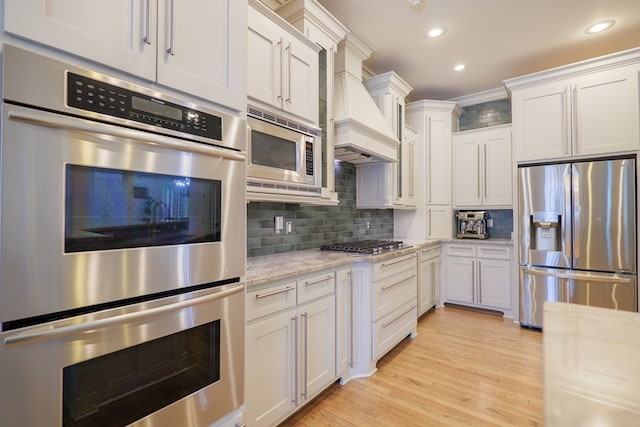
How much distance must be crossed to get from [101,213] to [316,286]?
4.26 feet

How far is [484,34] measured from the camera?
3016 mm

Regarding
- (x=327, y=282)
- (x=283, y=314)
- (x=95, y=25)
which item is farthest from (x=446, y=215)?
(x=95, y=25)

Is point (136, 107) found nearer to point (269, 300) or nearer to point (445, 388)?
point (269, 300)

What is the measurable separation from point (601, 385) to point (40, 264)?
1.30 meters

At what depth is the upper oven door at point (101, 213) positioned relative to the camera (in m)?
0.76

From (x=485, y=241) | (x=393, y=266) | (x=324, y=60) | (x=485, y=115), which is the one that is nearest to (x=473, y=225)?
(x=485, y=241)

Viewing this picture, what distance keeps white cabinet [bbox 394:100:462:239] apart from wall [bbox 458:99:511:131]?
534 mm

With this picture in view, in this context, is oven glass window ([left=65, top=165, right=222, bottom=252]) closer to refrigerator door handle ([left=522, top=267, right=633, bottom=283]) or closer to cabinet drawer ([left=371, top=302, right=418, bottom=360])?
cabinet drawer ([left=371, top=302, right=418, bottom=360])

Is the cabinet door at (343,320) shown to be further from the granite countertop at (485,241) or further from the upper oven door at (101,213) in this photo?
the granite countertop at (485,241)

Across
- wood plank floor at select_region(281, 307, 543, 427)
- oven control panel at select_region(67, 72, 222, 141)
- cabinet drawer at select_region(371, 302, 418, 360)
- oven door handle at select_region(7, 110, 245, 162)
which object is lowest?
wood plank floor at select_region(281, 307, 543, 427)

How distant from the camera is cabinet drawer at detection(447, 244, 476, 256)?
3996 mm

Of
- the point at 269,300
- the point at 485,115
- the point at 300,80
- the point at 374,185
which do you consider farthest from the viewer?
the point at 485,115

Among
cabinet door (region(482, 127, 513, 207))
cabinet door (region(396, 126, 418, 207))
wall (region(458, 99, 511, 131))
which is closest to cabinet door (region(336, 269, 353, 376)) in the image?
cabinet door (region(396, 126, 418, 207))

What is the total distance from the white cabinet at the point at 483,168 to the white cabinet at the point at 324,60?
2560 mm
